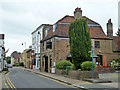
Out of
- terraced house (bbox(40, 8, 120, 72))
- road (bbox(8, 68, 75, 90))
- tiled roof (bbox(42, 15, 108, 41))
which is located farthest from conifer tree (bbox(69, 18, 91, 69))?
tiled roof (bbox(42, 15, 108, 41))

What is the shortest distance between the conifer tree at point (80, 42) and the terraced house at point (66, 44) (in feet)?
26.0

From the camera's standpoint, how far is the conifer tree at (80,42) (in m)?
20.8

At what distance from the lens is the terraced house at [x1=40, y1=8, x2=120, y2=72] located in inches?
1175

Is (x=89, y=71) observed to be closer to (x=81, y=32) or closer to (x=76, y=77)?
(x=76, y=77)

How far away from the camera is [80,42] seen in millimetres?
20828

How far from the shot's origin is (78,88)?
1370 centimetres

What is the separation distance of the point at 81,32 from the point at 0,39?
3222cm

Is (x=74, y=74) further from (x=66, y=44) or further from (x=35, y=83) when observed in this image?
(x=66, y=44)

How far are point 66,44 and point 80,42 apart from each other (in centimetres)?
968

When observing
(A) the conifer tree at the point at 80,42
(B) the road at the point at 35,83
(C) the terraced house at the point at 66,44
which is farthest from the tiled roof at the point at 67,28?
(B) the road at the point at 35,83

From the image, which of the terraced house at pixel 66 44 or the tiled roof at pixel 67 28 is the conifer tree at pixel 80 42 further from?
the tiled roof at pixel 67 28

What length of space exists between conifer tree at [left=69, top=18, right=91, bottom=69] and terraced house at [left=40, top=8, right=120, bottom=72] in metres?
7.94

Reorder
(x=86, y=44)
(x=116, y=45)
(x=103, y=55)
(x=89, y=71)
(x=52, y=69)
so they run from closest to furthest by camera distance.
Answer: (x=89, y=71)
(x=86, y=44)
(x=52, y=69)
(x=103, y=55)
(x=116, y=45)

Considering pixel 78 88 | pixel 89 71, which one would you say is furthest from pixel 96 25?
pixel 78 88
